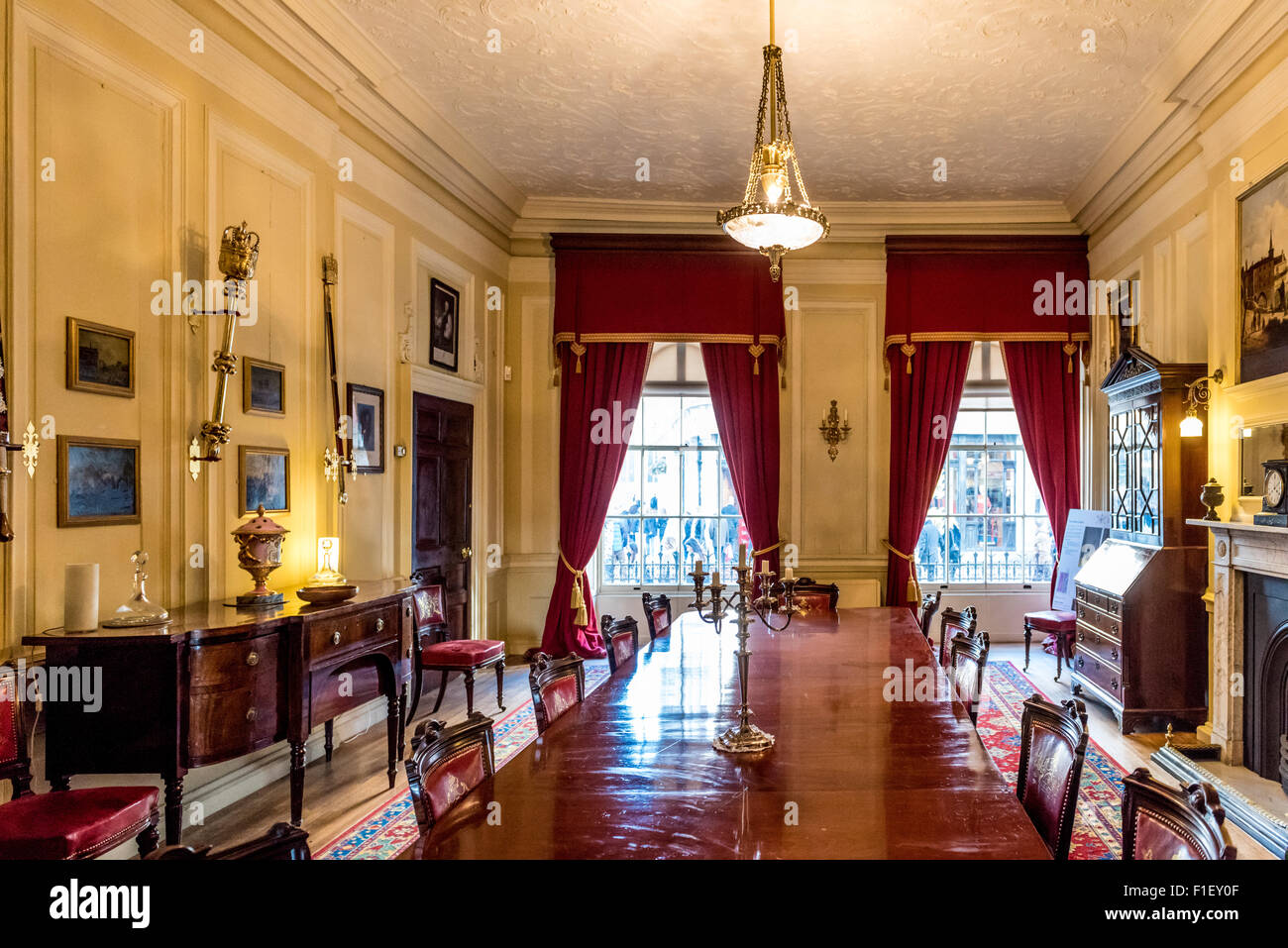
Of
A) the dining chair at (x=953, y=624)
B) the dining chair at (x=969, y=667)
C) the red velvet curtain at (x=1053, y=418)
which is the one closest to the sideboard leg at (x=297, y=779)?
the dining chair at (x=969, y=667)

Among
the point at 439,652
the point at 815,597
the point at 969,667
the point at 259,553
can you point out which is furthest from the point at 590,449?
the point at 969,667

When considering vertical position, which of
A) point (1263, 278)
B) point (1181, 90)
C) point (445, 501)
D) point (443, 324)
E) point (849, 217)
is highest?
point (849, 217)

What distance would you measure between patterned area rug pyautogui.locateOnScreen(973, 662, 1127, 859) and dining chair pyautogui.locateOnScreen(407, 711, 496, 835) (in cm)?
157

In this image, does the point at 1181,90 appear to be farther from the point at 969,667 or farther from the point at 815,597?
the point at 969,667

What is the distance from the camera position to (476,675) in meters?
6.19

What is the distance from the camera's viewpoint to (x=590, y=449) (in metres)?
6.63

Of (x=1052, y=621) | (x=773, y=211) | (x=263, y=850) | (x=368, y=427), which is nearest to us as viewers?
(x=263, y=850)

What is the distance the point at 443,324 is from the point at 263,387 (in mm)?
2127

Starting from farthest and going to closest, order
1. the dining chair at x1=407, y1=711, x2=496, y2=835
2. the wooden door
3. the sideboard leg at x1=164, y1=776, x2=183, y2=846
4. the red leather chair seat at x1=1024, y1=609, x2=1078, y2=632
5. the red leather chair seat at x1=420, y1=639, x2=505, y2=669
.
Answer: the red leather chair seat at x1=1024, y1=609, x2=1078, y2=632
the wooden door
the red leather chair seat at x1=420, y1=639, x2=505, y2=669
the sideboard leg at x1=164, y1=776, x2=183, y2=846
the dining chair at x1=407, y1=711, x2=496, y2=835

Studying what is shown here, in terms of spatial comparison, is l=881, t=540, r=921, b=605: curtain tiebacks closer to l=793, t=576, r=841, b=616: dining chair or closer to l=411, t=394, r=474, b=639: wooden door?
l=793, t=576, r=841, b=616: dining chair

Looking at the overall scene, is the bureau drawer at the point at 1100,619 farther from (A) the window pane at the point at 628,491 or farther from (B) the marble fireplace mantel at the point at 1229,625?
(A) the window pane at the point at 628,491

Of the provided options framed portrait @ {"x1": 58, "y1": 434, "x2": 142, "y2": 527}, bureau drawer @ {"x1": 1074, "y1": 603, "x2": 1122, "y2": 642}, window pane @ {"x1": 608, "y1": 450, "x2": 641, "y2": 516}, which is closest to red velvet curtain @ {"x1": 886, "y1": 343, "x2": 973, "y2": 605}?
bureau drawer @ {"x1": 1074, "y1": 603, "x2": 1122, "y2": 642}

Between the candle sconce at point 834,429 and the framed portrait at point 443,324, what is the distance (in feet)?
10.5

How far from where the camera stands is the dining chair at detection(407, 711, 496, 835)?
5.30 feet
